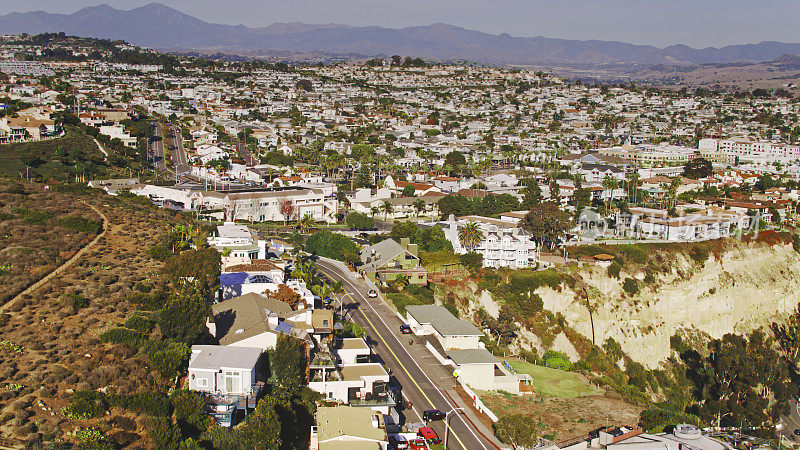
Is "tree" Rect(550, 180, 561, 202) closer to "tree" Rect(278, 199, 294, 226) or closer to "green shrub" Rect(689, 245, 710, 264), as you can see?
"green shrub" Rect(689, 245, 710, 264)

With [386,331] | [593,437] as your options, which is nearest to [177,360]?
[386,331]

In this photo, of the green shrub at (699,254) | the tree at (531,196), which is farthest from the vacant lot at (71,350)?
the tree at (531,196)

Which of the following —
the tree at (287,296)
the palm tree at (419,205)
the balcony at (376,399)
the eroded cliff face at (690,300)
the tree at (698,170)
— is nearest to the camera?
the balcony at (376,399)

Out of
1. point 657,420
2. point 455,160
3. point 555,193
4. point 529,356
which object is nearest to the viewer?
point 657,420

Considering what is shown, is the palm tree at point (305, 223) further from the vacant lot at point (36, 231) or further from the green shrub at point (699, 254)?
the green shrub at point (699, 254)

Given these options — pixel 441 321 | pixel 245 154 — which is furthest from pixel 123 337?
pixel 245 154

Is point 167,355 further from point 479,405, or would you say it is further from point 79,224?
point 79,224
